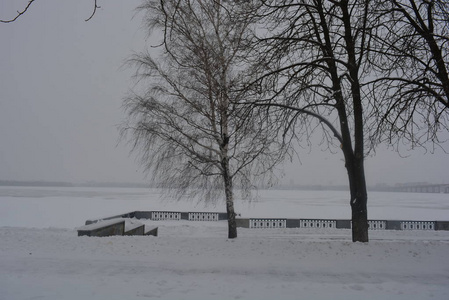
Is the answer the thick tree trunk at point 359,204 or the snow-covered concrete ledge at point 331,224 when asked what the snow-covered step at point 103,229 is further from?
the snow-covered concrete ledge at point 331,224

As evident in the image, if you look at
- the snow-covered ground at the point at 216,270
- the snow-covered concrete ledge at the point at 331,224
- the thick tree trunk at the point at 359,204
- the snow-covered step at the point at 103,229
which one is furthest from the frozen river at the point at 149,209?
the snow-covered ground at the point at 216,270

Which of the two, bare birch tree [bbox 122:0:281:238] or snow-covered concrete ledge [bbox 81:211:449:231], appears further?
snow-covered concrete ledge [bbox 81:211:449:231]

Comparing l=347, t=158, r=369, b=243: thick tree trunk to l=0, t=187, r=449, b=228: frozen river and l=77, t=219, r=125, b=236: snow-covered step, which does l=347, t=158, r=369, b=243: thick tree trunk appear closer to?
l=0, t=187, r=449, b=228: frozen river

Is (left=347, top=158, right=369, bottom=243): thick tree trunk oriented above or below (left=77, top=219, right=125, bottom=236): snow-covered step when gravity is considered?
above

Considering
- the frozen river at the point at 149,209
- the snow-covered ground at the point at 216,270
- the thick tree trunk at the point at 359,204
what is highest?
the thick tree trunk at the point at 359,204

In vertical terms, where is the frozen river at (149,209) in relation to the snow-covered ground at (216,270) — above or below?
below

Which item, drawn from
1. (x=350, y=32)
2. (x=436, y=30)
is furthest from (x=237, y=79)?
(x=436, y=30)

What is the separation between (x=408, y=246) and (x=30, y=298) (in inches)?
332

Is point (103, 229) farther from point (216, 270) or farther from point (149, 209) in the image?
point (149, 209)

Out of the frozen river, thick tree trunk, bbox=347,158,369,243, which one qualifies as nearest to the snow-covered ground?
thick tree trunk, bbox=347,158,369,243

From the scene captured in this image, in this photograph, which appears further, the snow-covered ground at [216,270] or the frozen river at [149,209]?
the frozen river at [149,209]

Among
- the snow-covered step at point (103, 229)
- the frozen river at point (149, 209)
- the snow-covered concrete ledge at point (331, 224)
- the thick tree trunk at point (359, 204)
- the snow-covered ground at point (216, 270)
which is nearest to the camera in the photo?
the snow-covered ground at point (216, 270)

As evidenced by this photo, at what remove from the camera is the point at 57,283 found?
573 cm

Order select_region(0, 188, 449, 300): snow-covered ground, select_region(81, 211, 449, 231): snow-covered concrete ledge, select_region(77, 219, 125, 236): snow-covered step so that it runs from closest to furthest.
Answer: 1. select_region(0, 188, 449, 300): snow-covered ground
2. select_region(77, 219, 125, 236): snow-covered step
3. select_region(81, 211, 449, 231): snow-covered concrete ledge
